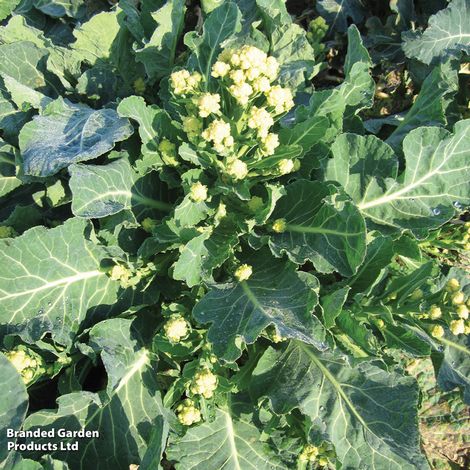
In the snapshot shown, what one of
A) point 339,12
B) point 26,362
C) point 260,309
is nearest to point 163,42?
point 339,12

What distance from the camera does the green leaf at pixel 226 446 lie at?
315 cm

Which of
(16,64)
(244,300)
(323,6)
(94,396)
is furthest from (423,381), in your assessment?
(16,64)

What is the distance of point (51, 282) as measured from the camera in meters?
3.11

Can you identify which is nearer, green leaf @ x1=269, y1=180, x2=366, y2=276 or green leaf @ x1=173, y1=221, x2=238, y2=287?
green leaf @ x1=269, y1=180, x2=366, y2=276

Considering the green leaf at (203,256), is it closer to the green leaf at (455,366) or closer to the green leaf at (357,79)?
the green leaf at (357,79)

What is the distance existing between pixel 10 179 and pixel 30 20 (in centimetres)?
142

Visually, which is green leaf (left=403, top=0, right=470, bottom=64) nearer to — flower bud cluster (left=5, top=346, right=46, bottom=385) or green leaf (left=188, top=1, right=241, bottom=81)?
green leaf (left=188, top=1, right=241, bottom=81)

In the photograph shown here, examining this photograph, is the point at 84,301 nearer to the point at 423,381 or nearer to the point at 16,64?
the point at 16,64

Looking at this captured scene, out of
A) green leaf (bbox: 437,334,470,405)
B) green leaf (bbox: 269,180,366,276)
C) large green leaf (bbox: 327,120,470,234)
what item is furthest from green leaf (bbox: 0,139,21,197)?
green leaf (bbox: 437,334,470,405)

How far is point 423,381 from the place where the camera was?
387 cm

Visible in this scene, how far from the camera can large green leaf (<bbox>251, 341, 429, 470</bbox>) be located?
2.84 m

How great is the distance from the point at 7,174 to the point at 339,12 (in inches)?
114

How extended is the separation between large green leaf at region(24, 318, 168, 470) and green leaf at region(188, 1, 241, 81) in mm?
1673

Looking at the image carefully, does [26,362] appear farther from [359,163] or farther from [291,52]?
[291,52]
